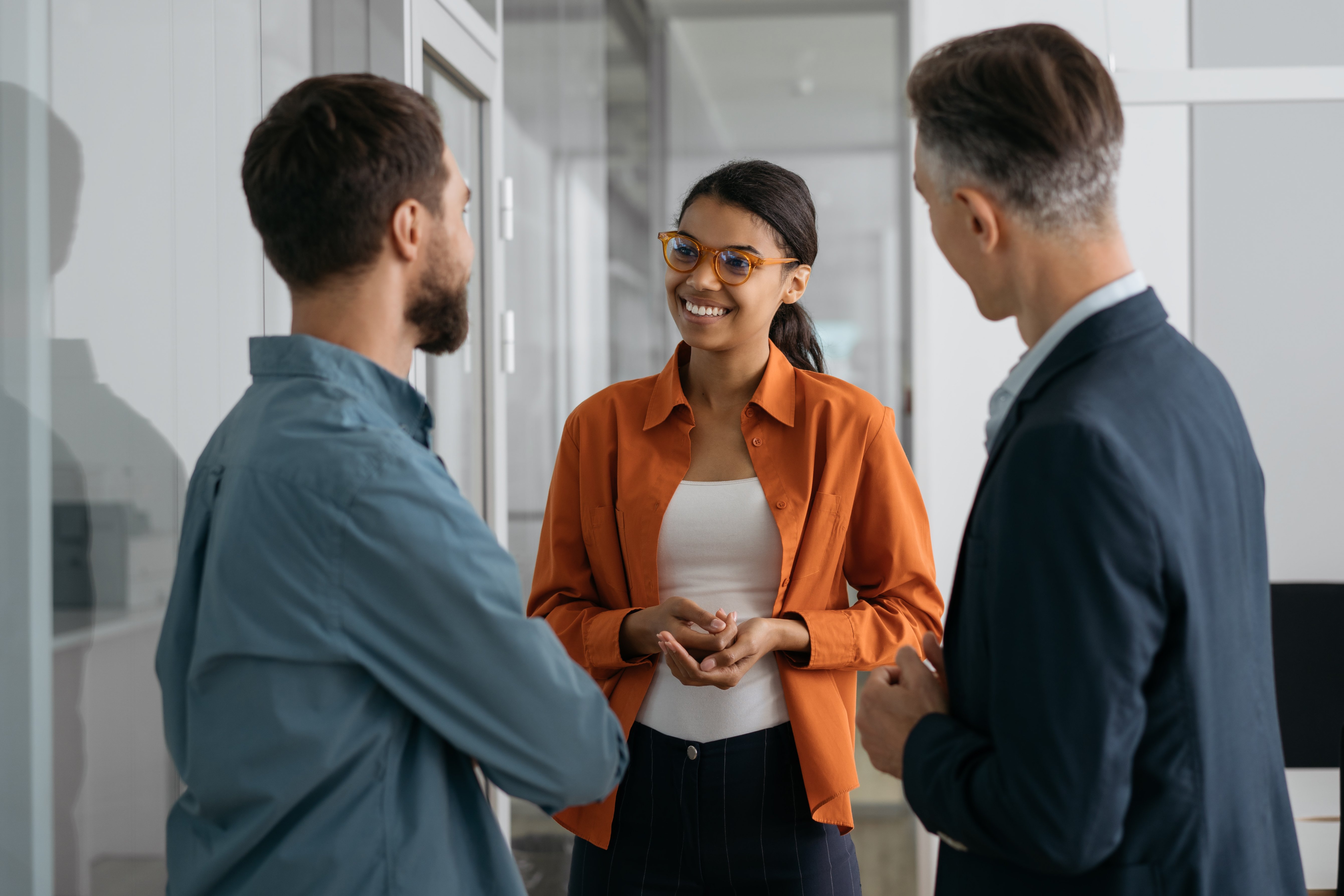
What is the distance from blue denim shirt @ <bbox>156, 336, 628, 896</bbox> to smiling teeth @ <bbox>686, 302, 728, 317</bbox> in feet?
2.47

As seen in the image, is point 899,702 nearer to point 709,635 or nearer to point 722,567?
point 709,635

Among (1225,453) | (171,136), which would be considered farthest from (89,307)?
(1225,453)

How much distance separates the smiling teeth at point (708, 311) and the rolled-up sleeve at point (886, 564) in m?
0.32

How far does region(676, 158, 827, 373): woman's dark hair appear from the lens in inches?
67.4

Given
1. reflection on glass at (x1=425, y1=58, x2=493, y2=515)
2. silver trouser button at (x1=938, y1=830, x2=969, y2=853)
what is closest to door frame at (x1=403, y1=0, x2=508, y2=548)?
reflection on glass at (x1=425, y1=58, x2=493, y2=515)

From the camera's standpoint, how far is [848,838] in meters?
1.66

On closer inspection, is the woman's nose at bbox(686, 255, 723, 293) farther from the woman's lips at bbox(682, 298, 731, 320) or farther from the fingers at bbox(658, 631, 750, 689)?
the fingers at bbox(658, 631, 750, 689)

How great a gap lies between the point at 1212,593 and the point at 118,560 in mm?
1287

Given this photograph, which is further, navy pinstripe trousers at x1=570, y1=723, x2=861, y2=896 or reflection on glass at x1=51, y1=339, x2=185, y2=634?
navy pinstripe trousers at x1=570, y1=723, x2=861, y2=896

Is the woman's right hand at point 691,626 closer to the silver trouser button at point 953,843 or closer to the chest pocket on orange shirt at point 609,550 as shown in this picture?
the chest pocket on orange shirt at point 609,550

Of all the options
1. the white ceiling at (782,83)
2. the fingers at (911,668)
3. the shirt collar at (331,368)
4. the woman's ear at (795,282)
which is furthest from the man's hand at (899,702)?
the white ceiling at (782,83)

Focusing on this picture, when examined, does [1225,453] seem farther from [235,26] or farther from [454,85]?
[454,85]

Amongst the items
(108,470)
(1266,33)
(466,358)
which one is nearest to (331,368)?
(108,470)

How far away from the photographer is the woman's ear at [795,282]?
177 cm
